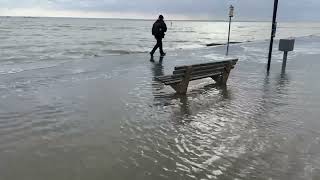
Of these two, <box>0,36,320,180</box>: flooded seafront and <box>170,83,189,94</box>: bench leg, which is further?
<box>170,83,189,94</box>: bench leg

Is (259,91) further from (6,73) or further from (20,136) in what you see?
(6,73)

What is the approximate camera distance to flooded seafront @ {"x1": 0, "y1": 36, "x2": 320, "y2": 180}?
17.5ft

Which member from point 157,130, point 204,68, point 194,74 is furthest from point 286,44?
point 157,130

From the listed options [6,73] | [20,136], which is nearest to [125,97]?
[20,136]

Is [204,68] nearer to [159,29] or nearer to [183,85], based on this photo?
[183,85]

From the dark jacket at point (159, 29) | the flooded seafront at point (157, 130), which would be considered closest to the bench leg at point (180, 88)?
the flooded seafront at point (157, 130)

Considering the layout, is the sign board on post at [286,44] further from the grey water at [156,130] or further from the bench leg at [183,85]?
the bench leg at [183,85]

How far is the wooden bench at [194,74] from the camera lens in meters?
9.97

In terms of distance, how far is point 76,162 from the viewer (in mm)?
5539

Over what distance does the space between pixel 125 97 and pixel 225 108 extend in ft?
8.54

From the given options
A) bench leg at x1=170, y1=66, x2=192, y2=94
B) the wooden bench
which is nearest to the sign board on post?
the wooden bench

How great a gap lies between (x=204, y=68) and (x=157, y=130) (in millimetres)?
4277

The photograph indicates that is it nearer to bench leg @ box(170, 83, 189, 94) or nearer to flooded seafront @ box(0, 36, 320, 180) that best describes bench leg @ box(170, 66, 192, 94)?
bench leg @ box(170, 83, 189, 94)

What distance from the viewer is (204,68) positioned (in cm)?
1092
